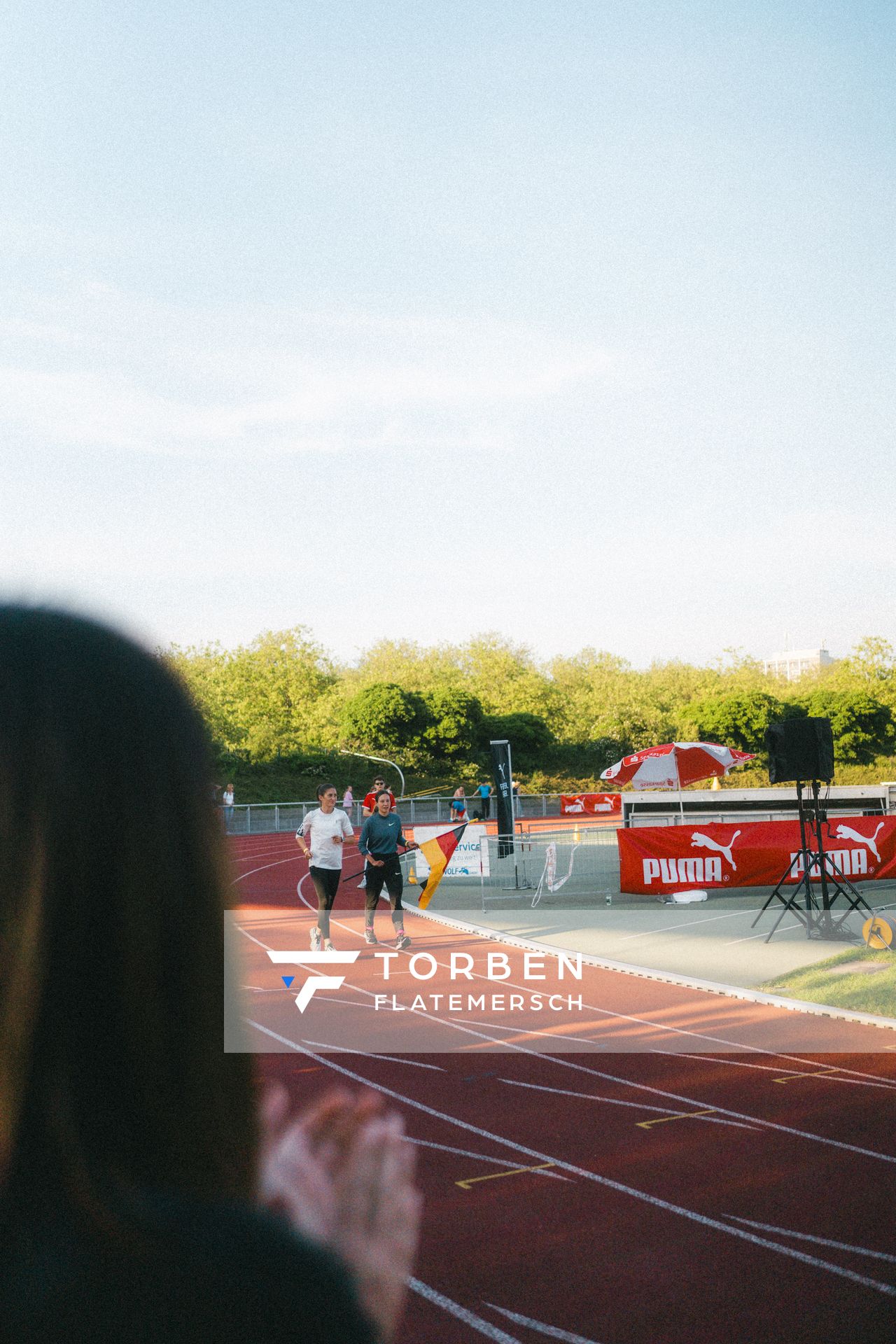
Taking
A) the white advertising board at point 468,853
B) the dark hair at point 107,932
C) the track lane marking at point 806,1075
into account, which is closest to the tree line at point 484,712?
the white advertising board at point 468,853

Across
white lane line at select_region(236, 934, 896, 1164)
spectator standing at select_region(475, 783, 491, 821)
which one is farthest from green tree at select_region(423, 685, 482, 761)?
white lane line at select_region(236, 934, 896, 1164)

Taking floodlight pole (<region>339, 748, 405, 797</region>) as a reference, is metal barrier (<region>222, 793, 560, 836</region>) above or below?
below

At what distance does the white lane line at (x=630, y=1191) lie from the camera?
4258 millimetres

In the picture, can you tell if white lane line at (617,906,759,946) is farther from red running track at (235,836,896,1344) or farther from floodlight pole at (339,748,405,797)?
floodlight pole at (339,748,405,797)

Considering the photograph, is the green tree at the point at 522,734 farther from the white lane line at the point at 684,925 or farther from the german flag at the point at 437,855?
the white lane line at the point at 684,925

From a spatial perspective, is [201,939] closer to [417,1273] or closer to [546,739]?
[417,1273]

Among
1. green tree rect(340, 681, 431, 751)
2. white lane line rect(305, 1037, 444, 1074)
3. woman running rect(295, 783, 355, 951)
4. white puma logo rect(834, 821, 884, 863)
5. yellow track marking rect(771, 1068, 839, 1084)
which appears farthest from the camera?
green tree rect(340, 681, 431, 751)

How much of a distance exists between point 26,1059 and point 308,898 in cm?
1791

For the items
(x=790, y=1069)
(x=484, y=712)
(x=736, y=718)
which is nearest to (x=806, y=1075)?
(x=790, y=1069)

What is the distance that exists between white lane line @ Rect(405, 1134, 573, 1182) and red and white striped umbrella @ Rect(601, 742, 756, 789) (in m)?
17.3

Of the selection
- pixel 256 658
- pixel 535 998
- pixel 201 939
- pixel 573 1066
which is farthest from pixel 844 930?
pixel 256 658

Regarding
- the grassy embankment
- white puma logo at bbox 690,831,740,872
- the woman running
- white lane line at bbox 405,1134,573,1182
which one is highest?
the woman running

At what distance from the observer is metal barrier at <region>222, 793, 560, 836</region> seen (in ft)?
117

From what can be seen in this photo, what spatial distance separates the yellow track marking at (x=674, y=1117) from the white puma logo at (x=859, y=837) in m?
8.79
